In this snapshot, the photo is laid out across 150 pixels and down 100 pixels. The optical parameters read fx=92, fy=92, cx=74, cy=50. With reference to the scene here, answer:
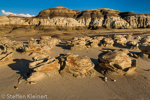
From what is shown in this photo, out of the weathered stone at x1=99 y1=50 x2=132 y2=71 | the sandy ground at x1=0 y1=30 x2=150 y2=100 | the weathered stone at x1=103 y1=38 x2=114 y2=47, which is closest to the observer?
the sandy ground at x1=0 y1=30 x2=150 y2=100

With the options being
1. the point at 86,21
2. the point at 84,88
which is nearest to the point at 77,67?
the point at 84,88

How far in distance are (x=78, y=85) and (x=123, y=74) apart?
6.10ft

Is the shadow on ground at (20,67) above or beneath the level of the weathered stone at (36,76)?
beneath

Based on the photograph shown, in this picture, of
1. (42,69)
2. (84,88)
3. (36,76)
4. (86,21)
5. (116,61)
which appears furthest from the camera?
(86,21)

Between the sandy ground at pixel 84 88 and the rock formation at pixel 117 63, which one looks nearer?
the sandy ground at pixel 84 88

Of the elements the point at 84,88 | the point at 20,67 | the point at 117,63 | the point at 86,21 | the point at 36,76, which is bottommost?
the point at 84,88

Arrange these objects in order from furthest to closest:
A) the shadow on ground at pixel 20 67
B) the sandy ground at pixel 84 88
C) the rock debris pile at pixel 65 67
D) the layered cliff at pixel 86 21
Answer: the layered cliff at pixel 86 21 < the shadow on ground at pixel 20 67 < the rock debris pile at pixel 65 67 < the sandy ground at pixel 84 88

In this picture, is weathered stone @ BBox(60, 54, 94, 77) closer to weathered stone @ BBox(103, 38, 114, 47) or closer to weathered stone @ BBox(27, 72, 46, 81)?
weathered stone @ BBox(27, 72, 46, 81)

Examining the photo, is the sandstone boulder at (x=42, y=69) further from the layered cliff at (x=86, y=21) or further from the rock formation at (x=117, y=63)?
the layered cliff at (x=86, y=21)

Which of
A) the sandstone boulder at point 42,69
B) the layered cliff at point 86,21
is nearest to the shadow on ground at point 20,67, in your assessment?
the sandstone boulder at point 42,69

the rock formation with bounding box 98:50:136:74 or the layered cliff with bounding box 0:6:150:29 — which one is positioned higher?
the layered cliff with bounding box 0:6:150:29

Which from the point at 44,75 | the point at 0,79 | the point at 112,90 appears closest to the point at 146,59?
the point at 112,90

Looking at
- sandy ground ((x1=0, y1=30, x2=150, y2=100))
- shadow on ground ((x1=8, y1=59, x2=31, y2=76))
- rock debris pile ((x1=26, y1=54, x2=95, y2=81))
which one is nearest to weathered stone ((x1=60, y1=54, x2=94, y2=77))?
rock debris pile ((x1=26, y1=54, x2=95, y2=81))

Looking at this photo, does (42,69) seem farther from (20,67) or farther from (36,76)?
(20,67)
